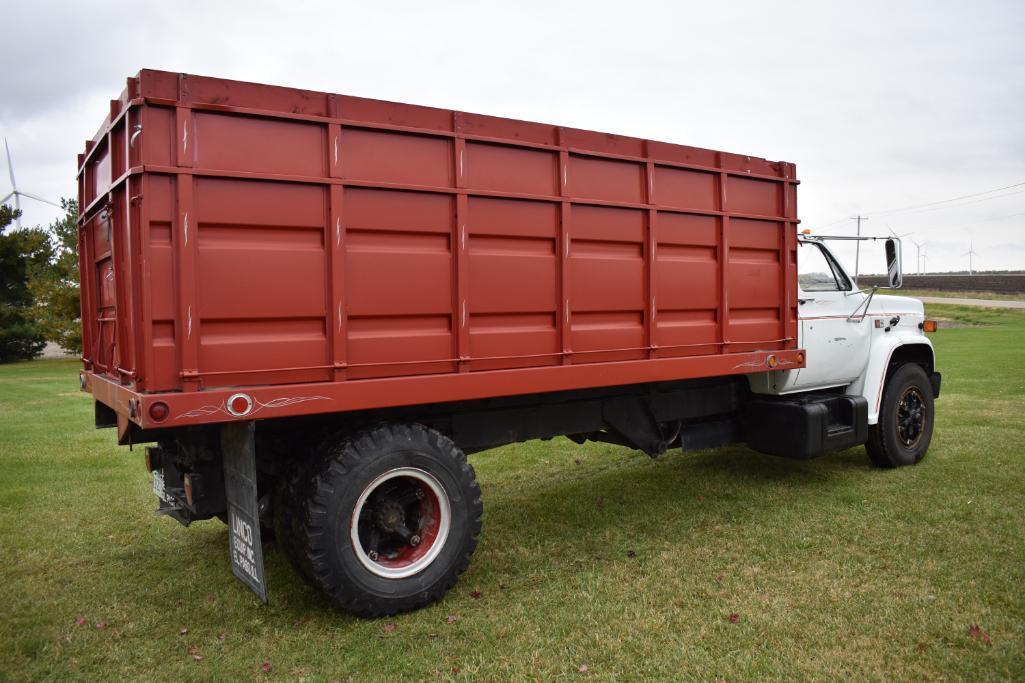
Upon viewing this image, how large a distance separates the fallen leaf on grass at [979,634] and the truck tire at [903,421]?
3411mm

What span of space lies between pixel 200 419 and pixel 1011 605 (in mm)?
4257

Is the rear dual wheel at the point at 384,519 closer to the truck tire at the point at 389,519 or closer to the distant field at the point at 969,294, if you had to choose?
the truck tire at the point at 389,519

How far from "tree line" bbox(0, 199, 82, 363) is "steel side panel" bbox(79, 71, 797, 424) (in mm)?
27632

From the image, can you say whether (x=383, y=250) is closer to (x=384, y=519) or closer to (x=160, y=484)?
(x=384, y=519)

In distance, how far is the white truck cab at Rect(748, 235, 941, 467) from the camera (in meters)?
6.27

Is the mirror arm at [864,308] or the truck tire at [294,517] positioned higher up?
the mirror arm at [864,308]

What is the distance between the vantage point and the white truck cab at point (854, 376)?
6270mm

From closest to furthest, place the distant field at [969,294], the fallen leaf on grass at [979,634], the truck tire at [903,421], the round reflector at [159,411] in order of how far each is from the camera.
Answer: the round reflector at [159,411]
the fallen leaf on grass at [979,634]
the truck tire at [903,421]
the distant field at [969,294]

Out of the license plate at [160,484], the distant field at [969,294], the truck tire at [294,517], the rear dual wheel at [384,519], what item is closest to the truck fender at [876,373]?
the rear dual wheel at [384,519]

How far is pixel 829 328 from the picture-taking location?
6.52 meters

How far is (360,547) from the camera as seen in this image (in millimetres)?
4035

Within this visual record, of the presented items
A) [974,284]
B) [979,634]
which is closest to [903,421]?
[979,634]

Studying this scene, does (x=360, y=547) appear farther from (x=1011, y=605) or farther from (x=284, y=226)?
(x=1011, y=605)

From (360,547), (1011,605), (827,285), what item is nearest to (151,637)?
(360,547)
